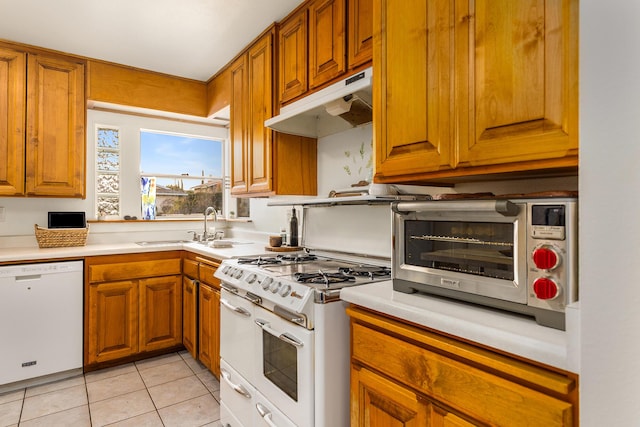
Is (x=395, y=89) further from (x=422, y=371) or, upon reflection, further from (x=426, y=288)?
(x=422, y=371)

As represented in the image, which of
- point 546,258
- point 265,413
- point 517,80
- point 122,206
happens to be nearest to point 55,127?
point 122,206

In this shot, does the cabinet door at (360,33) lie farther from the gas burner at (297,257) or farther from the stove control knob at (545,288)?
the stove control knob at (545,288)

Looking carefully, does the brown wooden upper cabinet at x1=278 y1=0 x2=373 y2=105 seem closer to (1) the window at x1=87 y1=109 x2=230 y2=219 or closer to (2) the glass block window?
(1) the window at x1=87 y1=109 x2=230 y2=219

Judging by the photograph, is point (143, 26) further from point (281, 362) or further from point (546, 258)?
point (546, 258)

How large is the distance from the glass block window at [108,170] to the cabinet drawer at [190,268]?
1008 mm

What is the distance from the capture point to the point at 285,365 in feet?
5.01

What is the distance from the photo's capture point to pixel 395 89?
1.39 meters

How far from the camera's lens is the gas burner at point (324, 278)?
1512mm

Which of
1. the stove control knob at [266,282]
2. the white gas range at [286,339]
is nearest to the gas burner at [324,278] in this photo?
the white gas range at [286,339]

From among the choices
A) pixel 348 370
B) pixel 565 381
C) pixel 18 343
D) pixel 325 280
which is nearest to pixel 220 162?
pixel 18 343

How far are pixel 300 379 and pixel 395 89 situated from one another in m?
1.22

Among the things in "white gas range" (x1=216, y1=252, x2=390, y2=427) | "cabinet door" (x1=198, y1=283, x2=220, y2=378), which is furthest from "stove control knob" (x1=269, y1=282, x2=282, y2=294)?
"cabinet door" (x1=198, y1=283, x2=220, y2=378)

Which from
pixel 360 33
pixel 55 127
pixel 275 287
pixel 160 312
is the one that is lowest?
pixel 160 312

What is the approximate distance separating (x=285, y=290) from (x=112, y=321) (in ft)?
6.70
